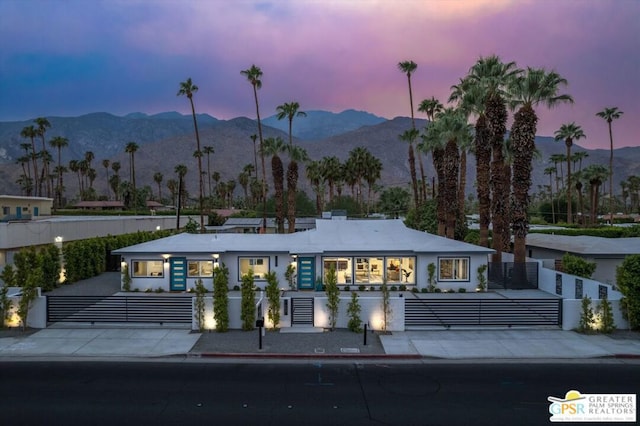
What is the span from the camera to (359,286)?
29.2 metres

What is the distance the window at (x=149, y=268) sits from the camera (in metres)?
29.1

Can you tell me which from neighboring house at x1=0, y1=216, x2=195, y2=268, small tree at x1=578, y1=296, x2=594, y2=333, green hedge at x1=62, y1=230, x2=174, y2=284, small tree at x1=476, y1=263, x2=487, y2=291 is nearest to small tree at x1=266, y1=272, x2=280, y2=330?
small tree at x1=578, y1=296, x2=594, y2=333

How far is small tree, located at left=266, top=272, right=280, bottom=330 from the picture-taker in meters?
19.2

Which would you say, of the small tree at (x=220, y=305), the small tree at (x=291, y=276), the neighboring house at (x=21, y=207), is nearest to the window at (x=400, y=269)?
the small tree at (x=291, y=276)

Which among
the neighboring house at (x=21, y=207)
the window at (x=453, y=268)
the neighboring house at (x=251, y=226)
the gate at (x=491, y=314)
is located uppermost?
the neighboring house at (x=21, y=207)

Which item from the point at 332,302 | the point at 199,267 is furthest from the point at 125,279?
the point at 332,302

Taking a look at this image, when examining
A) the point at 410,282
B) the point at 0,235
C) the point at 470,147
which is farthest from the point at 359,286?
the point at 0,235

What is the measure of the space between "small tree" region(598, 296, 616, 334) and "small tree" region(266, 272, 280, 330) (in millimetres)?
14127

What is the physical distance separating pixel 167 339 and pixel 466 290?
769 inches

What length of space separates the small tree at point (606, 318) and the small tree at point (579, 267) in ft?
24.9

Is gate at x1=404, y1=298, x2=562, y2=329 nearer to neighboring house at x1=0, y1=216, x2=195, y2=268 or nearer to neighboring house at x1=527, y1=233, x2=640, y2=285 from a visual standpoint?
neighboring house at x1=527, y1=233, x2=640, y2=285

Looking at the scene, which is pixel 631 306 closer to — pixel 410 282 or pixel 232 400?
pixel 410 282

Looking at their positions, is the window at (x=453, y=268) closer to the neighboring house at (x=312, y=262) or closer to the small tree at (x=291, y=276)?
the neighboring house at (x=312, y=262)

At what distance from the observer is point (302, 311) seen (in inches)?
778
